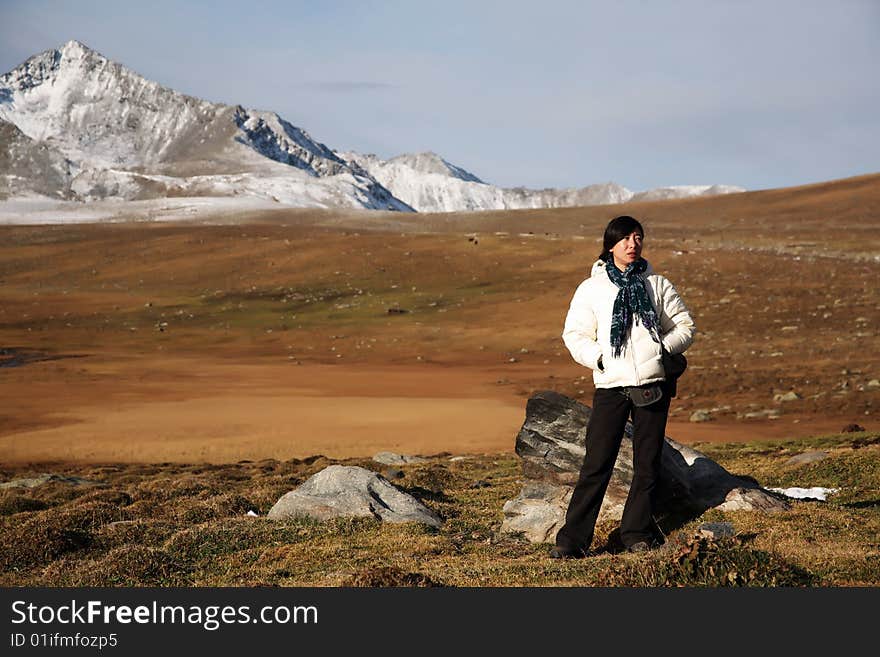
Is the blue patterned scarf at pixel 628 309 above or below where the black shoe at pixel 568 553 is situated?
above

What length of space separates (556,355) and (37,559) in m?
32.5

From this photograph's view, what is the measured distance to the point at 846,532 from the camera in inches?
372

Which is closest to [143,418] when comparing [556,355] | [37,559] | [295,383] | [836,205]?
[295,383]

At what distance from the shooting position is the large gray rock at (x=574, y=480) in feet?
34.7

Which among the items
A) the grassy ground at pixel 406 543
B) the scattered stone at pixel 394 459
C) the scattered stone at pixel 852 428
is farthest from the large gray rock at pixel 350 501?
the scattered stone at pixel 852 428

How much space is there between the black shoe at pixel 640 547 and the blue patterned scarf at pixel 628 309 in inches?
75.7

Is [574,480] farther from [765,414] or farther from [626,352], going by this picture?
[765,414]

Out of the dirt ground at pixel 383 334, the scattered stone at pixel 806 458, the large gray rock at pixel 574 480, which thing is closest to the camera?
the large gray rock at pixel 574 480

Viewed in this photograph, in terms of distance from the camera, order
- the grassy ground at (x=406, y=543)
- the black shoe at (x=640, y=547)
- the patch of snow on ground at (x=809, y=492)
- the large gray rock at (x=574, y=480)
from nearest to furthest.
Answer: the grassy ground at (x=406, y=543) → the black shoe at (x=640, y=547) → the large gray rock at (x=574, y=480) → the patch of snow on ground at (x=809, y=492)

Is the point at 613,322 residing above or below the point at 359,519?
above

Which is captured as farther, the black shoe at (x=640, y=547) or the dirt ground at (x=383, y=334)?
the dirt ground at (x=383, y=334)

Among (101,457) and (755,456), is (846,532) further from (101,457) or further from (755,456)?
(101,457)

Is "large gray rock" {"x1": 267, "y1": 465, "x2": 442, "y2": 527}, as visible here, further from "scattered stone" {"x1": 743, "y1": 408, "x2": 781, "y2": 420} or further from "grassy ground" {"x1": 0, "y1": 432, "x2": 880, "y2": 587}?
"scattered stone" {"x1": 743, "y1": 408, "x2": 781, "y2": 420}

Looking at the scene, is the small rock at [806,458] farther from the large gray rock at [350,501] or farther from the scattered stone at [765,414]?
the scattered stone at [765,414]
